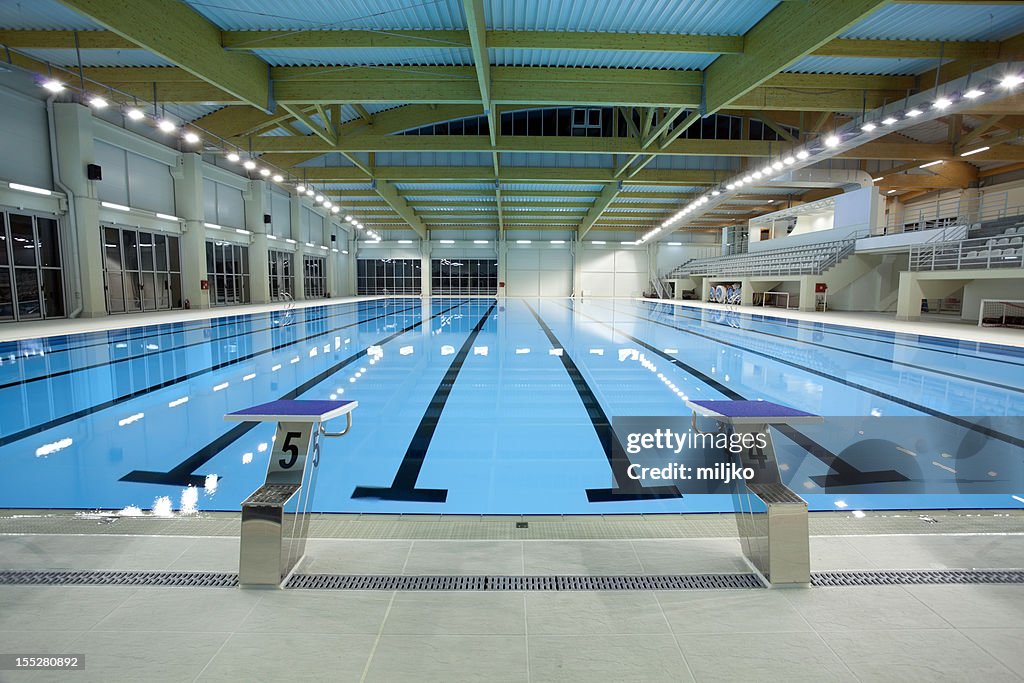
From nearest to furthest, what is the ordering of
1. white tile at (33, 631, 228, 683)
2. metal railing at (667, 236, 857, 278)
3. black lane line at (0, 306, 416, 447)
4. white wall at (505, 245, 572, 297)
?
1. white tile at (33, 631, 228, 683)
2. black lane line at (0, 306, 416, 447)
3. metal railing at (667, 236, 857, 278)
4. white wall at (505, 245, 572, 297)

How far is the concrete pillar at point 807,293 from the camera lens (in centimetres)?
1880

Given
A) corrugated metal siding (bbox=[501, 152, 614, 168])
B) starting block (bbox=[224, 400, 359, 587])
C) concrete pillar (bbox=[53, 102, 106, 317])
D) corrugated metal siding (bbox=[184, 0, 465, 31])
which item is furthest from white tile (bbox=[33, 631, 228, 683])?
corrugated metal siding (bbox=[501, 152, 614, 168])

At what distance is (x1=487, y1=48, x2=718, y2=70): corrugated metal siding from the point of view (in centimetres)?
948

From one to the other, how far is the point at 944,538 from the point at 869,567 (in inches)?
20.7

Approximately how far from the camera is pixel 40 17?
846 centimetres

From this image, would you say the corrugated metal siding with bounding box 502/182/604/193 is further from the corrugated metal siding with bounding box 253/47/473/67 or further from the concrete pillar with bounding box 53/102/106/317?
the concrete pillar with bounding box 53/102/106/317

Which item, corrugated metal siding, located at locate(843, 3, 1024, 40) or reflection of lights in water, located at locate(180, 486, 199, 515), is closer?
reflection of lights in water, located at locate(180, 486, 199, 515)

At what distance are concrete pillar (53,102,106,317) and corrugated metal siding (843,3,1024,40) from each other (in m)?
16.3

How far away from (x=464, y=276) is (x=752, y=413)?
3578 centimetres

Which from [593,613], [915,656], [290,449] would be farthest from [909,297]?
[290,449]

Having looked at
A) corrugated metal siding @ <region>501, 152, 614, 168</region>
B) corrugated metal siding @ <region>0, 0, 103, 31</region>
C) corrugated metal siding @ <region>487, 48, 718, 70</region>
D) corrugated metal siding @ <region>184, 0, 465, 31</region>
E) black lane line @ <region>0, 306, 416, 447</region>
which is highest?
corrugated metal siding @ <region>501, 152, 614, 168</region>

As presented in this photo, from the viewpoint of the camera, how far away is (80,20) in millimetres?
8516

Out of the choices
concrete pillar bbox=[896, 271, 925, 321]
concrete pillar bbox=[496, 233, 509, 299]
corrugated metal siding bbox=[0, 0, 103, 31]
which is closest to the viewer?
corrugated metal siding bbox=[0, 0, 103, 31]

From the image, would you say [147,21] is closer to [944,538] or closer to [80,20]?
[80,20]
